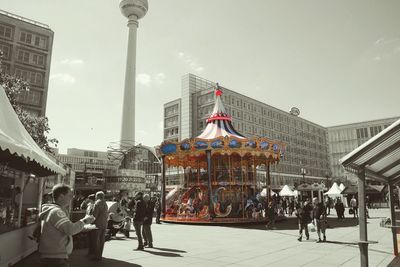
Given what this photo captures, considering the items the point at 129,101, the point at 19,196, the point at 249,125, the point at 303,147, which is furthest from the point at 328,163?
the point at 19,196

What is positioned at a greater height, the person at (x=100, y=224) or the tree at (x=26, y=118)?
the tree at (x=26, y=118)

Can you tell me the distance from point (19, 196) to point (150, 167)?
7654 centimetres

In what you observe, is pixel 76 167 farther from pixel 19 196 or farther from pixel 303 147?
pixel 19 196

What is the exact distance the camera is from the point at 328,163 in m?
99.3

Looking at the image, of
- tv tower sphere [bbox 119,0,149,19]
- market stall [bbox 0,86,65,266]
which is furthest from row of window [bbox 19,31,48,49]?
market stall [bbox 0,86,65,266]

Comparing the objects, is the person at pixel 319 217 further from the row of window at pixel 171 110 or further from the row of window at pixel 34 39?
the row of window at pixel 171 110

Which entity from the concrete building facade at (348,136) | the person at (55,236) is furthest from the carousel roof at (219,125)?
the concrete building facade at (348,136)

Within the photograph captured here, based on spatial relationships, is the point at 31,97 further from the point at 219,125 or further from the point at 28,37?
the point at 219,125

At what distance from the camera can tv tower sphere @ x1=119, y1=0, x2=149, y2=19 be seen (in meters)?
80.4

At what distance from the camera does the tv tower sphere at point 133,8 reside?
8038 cm

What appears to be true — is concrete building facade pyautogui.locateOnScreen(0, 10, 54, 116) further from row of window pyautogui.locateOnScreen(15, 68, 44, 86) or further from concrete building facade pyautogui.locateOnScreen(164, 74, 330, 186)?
concrete building facade pyautogui.locateOnScreen(164, 74, 330, 186)

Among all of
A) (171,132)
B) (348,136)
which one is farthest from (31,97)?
(348,136)

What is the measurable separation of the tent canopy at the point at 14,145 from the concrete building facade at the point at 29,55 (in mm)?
41081

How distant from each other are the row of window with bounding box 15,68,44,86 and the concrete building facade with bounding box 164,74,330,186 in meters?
33.8
